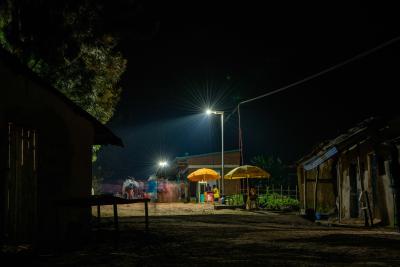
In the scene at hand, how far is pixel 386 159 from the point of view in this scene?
13930 millimetres

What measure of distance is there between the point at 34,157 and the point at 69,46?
1021cm

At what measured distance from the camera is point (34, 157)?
28.6 ft

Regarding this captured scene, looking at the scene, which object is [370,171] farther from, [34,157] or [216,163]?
[216,163]

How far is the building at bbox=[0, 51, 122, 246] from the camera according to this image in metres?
7.55

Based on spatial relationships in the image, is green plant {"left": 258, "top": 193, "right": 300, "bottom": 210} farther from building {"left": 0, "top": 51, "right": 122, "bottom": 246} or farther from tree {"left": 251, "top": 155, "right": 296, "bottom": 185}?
building {"left": 0, "top": 51, "right": 122, "bottom": 246}

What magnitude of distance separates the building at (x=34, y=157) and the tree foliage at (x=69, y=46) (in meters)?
7.63

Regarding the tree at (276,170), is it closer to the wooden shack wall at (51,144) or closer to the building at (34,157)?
the wooden shack wall at (51,144)

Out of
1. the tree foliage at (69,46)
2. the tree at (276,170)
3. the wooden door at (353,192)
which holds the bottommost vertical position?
the wooden door at (353,192)

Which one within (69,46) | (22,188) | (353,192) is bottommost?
(353,192)

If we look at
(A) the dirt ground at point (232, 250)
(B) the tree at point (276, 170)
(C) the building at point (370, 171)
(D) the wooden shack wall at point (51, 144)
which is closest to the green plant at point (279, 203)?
(C) the building at point (370, 171)

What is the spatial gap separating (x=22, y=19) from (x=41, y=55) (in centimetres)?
145

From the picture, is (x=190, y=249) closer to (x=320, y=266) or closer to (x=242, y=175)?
(x=320, y=266)

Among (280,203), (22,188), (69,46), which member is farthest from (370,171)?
(69,46)

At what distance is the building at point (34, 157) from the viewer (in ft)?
24.8
